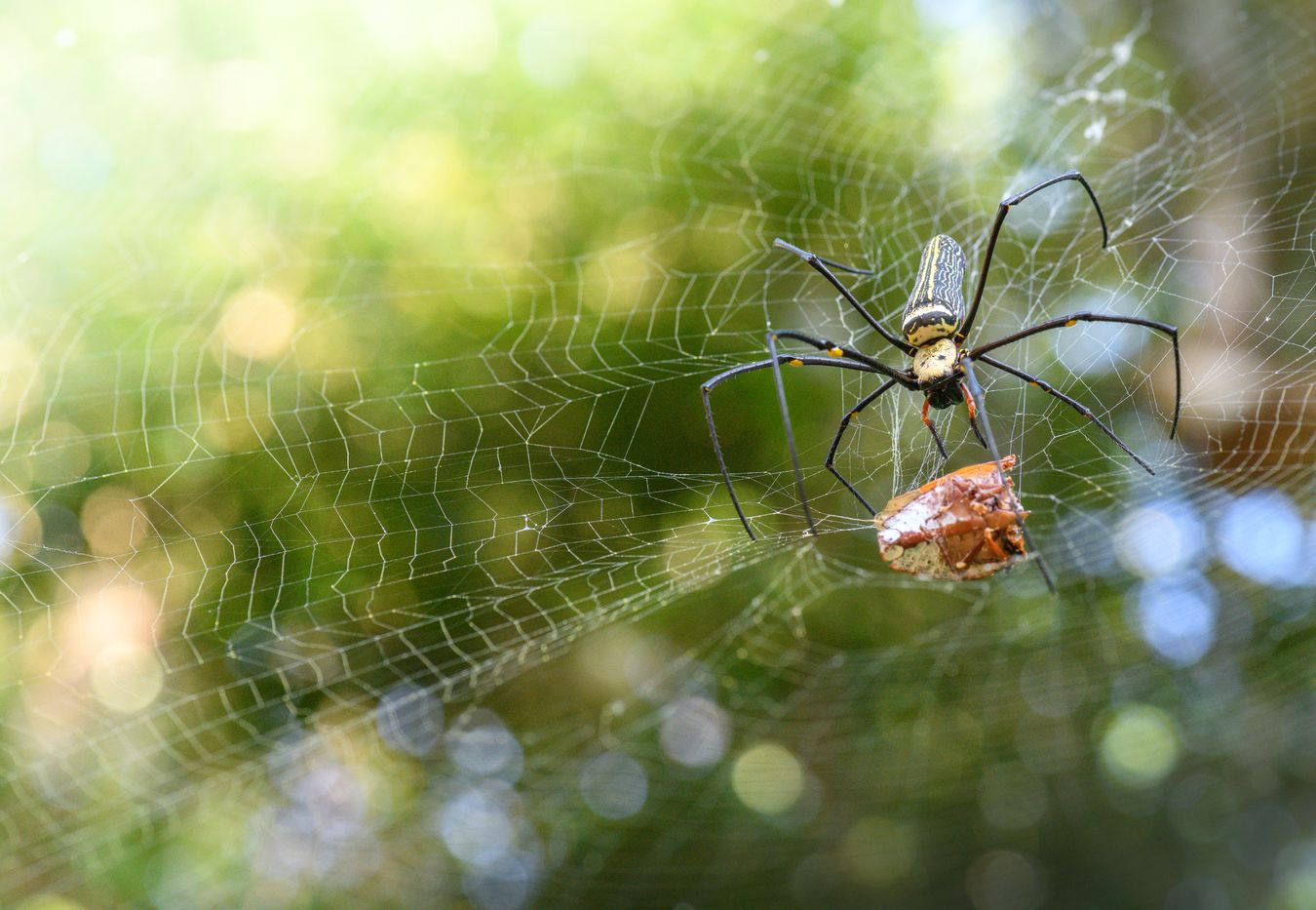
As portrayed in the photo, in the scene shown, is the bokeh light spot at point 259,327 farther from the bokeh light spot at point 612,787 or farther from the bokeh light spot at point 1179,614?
the bokeh light spot at point 1179,614

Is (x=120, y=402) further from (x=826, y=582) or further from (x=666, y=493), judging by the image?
(x=826, y=582)

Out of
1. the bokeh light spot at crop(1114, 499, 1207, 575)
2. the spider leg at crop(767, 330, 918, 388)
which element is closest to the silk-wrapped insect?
the spider leg at crop(767, 330, 918, 388)

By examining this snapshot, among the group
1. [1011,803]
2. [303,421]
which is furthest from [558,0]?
[1011,803]

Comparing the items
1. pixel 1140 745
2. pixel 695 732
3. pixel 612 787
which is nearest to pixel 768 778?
pixel 695 732

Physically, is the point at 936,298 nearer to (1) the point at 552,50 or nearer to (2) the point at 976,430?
(2) the point at 976,430

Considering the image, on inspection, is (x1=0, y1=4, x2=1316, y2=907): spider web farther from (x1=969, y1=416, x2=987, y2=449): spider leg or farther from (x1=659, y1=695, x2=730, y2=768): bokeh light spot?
(x1=969, y1=416, x2=987, y2=449): spider leg
